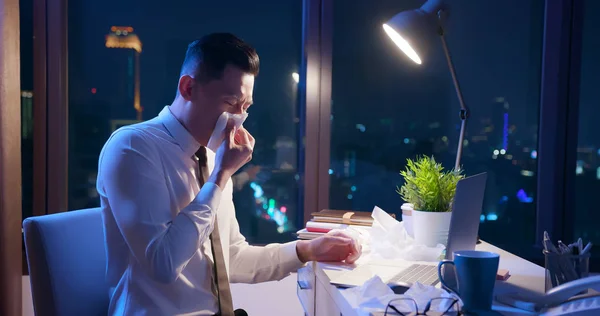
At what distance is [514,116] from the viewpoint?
262 centimetres

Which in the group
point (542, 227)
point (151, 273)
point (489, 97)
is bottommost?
point (542, 227)

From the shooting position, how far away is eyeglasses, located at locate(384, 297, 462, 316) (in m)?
0.82

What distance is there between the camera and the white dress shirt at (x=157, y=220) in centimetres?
113

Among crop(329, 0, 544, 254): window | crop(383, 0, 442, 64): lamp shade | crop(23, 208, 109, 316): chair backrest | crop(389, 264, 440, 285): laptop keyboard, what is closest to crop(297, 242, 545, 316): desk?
crop(389, 264, 440, 285): laptop keyboard

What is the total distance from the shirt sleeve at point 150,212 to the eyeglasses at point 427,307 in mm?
500

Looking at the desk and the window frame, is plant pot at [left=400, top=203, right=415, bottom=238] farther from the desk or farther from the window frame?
the window frame

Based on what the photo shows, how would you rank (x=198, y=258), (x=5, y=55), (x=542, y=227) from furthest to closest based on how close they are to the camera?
1. (x=542, y=227)
2. (x=5, y=55)
3. (x=198, y=258)

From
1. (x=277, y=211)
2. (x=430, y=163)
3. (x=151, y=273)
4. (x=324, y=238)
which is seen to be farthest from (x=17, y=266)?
(x=430, y=163)

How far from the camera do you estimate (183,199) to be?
1286 mm

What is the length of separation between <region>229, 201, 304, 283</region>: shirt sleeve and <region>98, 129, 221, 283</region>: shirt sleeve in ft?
1.24

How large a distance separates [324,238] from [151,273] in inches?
18.3

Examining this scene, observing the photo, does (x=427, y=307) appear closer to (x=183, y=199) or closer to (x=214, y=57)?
(x=183, y=199)

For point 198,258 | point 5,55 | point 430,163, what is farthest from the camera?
point 5,55

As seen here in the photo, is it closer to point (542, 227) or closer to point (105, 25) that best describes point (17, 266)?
point (105, 25)
